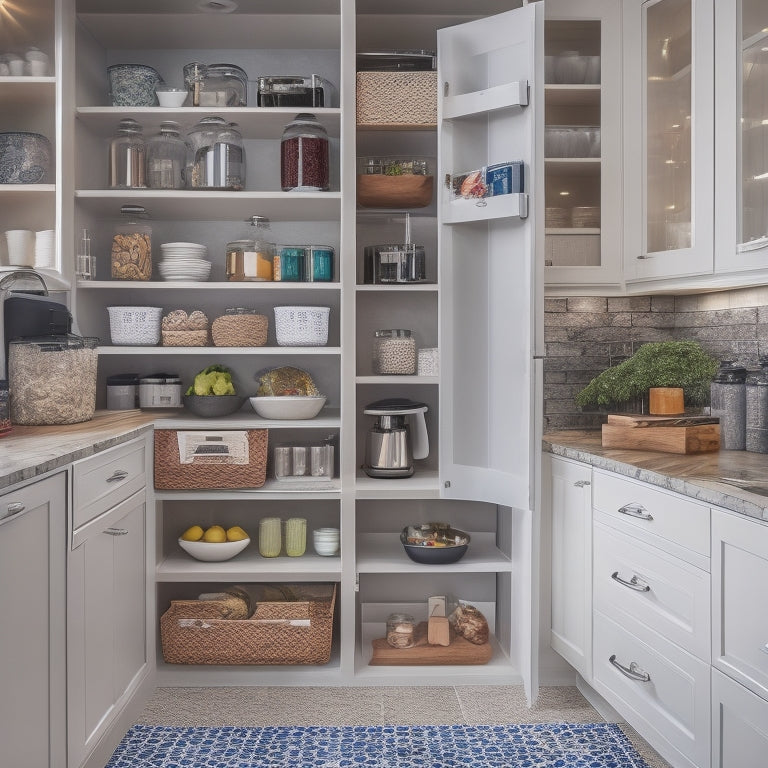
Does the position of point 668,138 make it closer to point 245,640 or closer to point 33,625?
point 245,640

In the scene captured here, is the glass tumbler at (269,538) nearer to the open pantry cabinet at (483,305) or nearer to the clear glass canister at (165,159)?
the open pantry cabinet at (483,305)

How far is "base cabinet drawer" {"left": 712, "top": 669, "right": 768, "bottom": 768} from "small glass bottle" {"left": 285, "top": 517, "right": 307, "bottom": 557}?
158cm

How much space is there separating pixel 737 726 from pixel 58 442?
1776mm

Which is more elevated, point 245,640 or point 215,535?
point 215,535

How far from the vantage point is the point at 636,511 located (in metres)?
2.09

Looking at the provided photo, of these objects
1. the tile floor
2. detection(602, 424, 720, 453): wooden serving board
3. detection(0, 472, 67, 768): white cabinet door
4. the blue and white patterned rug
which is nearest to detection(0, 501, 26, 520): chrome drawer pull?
detection(0, 472, 67, 768): white cabinet door

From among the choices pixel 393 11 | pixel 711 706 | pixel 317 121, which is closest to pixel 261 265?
pixel 317 121

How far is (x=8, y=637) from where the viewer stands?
59.3 inches

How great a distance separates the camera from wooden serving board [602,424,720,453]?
2305 millimetres

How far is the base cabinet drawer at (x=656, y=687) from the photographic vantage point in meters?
1.79

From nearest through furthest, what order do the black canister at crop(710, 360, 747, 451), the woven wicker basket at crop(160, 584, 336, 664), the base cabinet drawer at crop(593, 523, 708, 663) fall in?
1. the base cabinet drawer at crop(593, 523, 708, 663)
2. the black canister at crop(710, 360, 747, 451)
3. the woven wicker basket at crop(160, 584, 336, 664)

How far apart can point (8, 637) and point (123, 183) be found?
1.83 meters

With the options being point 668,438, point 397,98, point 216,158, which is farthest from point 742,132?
point 216,158

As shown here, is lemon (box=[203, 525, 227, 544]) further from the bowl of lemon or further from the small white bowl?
the small white bowl
